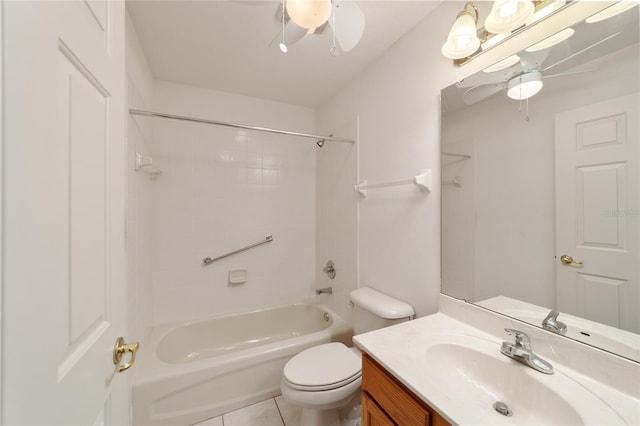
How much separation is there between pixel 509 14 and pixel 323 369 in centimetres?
178

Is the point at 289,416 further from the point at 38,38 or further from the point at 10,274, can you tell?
the point at 38,38

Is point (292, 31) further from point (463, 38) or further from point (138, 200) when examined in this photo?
point (138, 200)

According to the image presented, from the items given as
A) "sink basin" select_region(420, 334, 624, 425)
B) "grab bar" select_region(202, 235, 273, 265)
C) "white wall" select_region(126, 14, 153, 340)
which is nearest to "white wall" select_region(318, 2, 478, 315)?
"sink basin" select_region(420, 334, 624, 425)

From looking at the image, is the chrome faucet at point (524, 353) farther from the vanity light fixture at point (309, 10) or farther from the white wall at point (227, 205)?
the white wall at point (227, 205)

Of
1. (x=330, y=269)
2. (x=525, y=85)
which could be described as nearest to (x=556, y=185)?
(x=525, y=85)

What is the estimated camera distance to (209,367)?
1.49 m

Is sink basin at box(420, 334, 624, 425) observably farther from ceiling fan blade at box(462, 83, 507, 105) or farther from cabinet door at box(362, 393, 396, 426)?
ceiling fan blade at box(462, 83, 507, 105)

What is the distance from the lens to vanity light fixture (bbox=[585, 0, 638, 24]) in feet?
2.39

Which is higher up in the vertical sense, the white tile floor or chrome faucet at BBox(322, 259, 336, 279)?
chrome faucet at BBox(322, 259, 336, 279)

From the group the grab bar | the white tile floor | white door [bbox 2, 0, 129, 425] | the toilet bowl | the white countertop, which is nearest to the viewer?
white door [bbox 2, 0, 129, 425]

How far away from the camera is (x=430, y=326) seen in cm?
109

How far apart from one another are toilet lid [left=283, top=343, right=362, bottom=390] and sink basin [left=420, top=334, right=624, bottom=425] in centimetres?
55

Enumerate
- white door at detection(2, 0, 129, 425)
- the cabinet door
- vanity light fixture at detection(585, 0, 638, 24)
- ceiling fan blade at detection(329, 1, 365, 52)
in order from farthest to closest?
ceiling fan blade at detection(329, 1, 365, 52)
the cabinet door
vanity light fixture at detection(585, 0, 638, 24)
white door at detection(2, 0, 129, 425)

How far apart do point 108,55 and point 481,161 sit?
1.40 metres
